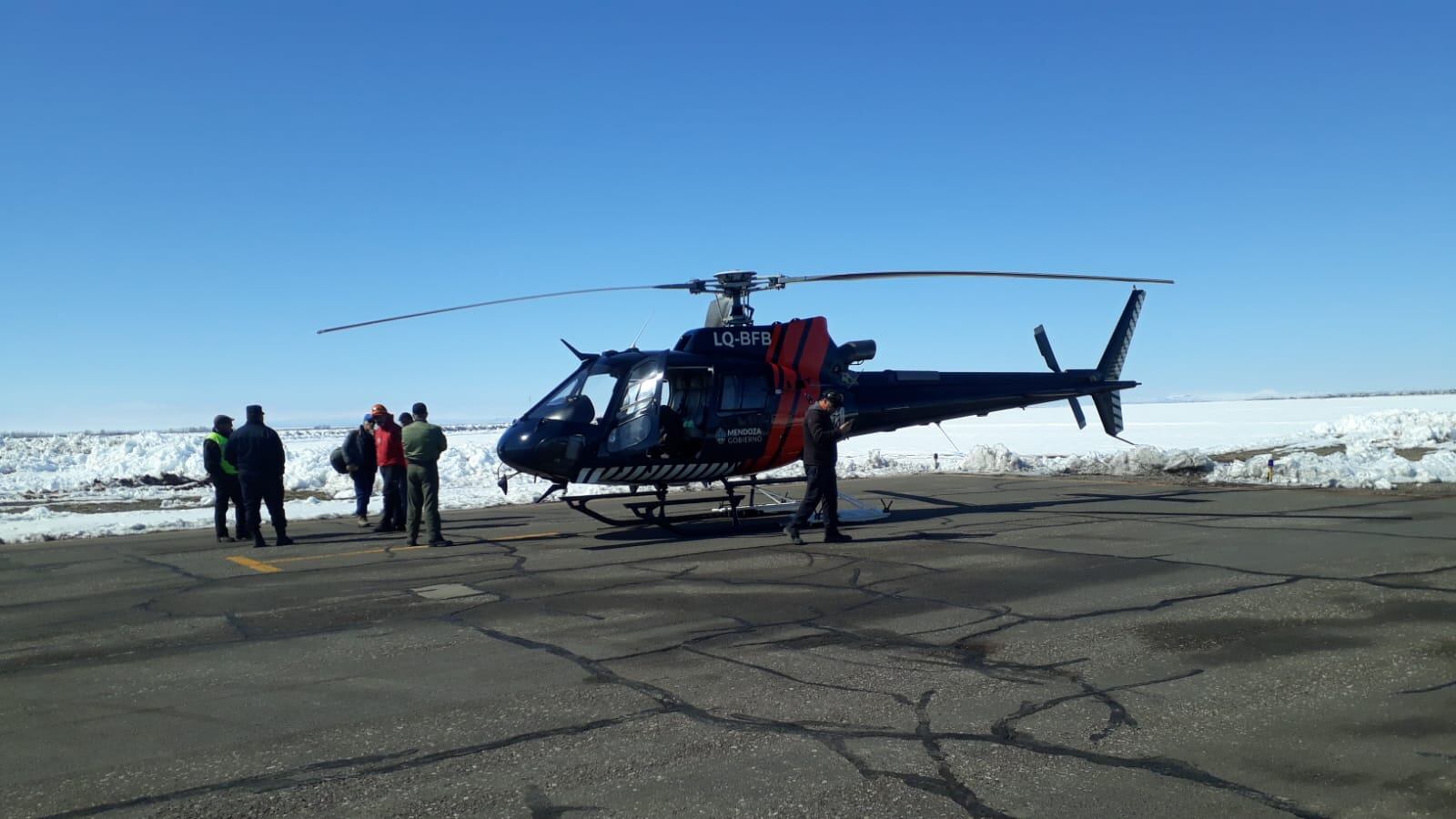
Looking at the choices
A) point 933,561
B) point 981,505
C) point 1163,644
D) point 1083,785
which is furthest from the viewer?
point 981,505

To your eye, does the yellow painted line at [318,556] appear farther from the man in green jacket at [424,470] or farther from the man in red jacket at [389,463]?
A: the man in red jacket at [389,463]

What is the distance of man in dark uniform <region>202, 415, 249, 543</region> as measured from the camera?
13836 mm

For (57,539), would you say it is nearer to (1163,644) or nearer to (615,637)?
(615,637)

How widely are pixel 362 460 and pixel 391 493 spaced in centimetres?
106

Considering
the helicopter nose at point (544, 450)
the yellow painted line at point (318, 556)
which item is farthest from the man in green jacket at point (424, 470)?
the helicopter nose at point (544, 450)

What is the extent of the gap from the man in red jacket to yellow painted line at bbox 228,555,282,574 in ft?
8.69

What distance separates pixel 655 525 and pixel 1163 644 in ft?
27.6

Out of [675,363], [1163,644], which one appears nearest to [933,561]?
[1163,644]

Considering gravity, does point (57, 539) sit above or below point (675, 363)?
below

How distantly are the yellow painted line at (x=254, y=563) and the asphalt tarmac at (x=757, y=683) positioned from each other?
75mm

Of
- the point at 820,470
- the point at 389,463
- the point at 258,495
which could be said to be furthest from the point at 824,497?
the point at 258,495

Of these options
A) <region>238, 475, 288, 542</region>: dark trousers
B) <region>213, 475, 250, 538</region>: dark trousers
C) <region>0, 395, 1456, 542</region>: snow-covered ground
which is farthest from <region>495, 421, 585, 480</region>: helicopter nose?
<region>0, 395, 1456, 542</region>: snow-covered ground

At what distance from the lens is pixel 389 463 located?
14273 millimetres

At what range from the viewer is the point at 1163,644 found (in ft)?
20.6
